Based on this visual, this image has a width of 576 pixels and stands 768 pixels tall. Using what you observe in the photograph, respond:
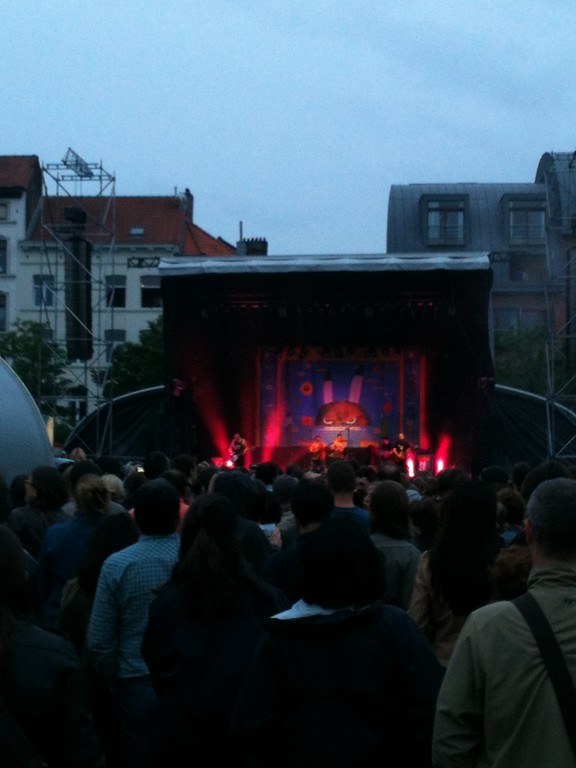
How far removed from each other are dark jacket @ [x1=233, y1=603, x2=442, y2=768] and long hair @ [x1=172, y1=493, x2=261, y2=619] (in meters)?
0.60

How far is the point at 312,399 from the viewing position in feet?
81.8

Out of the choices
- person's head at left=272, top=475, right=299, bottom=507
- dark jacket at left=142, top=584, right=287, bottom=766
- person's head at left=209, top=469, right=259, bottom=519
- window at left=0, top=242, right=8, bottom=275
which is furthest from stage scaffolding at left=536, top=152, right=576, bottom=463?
dark jacket at left=142, top=584, right=287, bottom=766

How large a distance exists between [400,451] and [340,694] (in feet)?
65.9

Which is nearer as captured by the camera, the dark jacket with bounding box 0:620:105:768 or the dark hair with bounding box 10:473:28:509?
the dark jacket with bounding box 0:620:105:768

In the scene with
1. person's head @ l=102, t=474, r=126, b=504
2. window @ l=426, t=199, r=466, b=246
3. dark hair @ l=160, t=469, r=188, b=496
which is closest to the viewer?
person's head @ l=102, t=474, r=126, b=504

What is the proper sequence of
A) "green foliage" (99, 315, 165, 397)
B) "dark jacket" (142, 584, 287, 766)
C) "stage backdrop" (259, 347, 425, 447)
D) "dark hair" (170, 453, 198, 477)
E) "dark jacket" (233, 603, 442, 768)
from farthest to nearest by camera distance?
1. "green foliage" (99, 315, 165, 397)
2. "stage backdrop" (259, 347, 425, 447)
3. "dark hair" (170, 453, 198, 477)
4. "dark jacket" (142, 584, 287, 766)
5. "dark jacket" (233, 603, 442, 768)

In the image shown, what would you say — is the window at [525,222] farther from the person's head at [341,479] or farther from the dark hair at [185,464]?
the person's head at [341,479]

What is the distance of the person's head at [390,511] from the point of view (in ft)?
18.3

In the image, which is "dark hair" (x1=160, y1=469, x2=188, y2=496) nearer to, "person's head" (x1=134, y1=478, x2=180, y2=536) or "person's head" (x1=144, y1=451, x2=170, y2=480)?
"person's head" (x1=144, y1=451, x2=170, y2=480)

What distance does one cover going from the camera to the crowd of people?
2.95 m

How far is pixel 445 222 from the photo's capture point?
45.8m

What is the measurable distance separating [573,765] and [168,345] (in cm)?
1820

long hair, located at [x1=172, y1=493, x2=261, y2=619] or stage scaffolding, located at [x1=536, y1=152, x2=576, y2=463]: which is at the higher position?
stage scaffolding, located at [x1=536, y1=152, x2=576, y2=463]

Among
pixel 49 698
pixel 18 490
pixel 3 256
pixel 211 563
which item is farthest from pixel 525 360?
pixel 49 698
